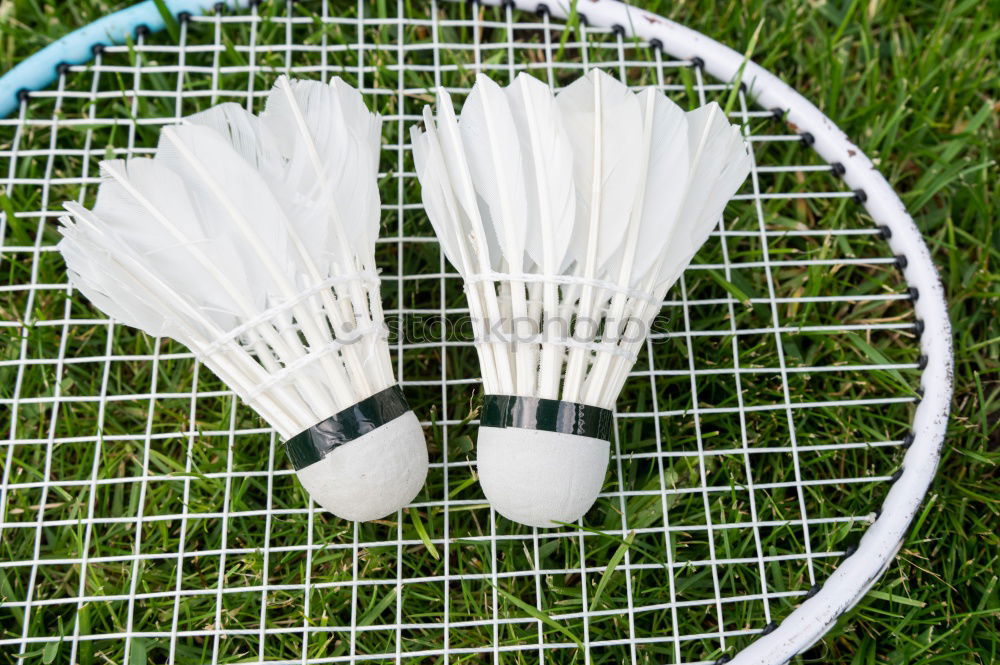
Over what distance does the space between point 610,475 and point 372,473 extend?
0.48 metres

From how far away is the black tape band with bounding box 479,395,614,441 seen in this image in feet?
4.14

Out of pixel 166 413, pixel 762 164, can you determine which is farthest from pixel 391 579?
pixel 762 164

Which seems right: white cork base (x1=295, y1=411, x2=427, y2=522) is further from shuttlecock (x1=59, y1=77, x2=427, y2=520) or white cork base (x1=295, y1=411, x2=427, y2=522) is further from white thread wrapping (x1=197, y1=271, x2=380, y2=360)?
white thread wrapping (x1=197, y1=271, x2=380, y2=360)

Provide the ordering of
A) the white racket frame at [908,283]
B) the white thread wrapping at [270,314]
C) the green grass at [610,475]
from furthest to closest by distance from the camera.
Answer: the green grass at [610,475] → the white racket frame at [908,283] → the white thread wrapping at [270,314]

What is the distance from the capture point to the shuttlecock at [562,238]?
4.15ft

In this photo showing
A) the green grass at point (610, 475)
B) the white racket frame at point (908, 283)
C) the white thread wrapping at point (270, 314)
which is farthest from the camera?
the green grass at point (610, 475)

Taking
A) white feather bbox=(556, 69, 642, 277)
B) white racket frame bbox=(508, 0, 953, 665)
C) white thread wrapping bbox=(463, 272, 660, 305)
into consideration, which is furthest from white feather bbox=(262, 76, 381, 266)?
white racket frame bbox=(508, 0, 953, 665)

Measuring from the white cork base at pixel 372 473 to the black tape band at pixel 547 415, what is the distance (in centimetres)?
14

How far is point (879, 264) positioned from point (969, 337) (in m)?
0.22

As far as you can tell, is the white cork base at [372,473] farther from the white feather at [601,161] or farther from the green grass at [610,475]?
the white feather at [601,161]

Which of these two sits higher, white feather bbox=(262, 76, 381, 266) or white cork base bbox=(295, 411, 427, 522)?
white feather bbox=(262, 76, 381, 266)

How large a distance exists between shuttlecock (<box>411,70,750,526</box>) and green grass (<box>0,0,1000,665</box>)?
0.77ft

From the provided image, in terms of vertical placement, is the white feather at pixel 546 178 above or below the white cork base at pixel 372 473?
above

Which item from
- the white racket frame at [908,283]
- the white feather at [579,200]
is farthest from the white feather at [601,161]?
the white racket frame at [908,283]
